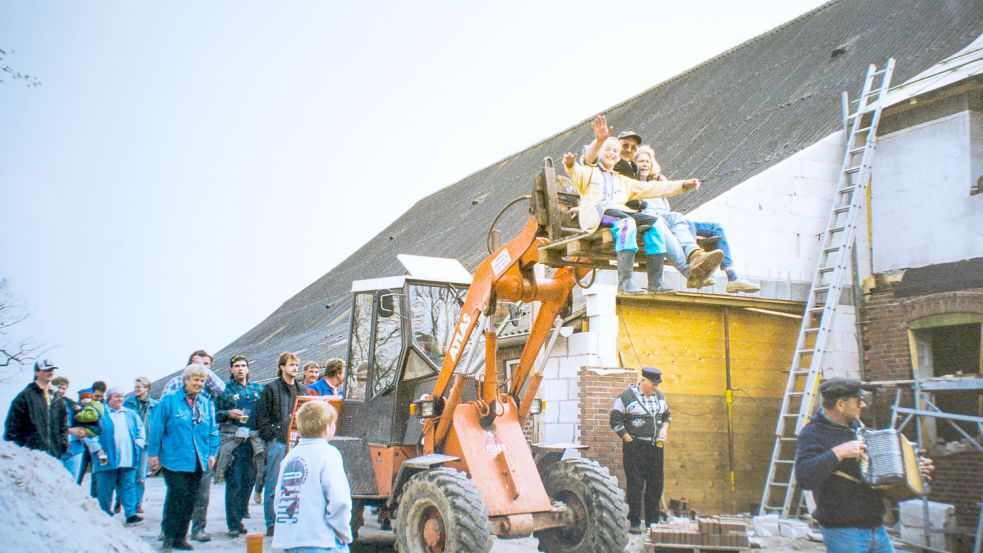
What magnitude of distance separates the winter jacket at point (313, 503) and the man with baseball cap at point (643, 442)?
5719mm

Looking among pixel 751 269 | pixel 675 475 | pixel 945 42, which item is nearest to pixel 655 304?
pixel 751 269

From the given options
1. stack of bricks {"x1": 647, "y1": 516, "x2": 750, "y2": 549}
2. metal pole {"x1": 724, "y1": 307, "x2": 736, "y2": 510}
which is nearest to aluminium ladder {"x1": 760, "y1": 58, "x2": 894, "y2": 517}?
metal pole {"x1": 724, "y1": 307, "x2": 736, "y2": 510}

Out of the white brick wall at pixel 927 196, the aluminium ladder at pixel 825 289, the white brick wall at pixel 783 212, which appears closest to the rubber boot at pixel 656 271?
A: the aluminium ladder at pixel 825 289

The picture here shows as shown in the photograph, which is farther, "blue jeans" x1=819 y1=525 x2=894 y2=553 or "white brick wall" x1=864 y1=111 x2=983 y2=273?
"white brick wall" x1=864 y1=111 x2=983 y2=273

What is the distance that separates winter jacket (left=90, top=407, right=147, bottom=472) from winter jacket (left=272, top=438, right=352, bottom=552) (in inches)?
216

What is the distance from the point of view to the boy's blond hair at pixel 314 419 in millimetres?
4605

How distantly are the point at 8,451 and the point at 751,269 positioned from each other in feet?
30.6

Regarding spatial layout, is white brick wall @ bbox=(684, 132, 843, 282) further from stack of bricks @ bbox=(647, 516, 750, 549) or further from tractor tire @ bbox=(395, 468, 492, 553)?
tractor tire @ bbox=(395, 468, 492, 553)

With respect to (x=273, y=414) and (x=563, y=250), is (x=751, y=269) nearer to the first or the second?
(x=563, y=250)

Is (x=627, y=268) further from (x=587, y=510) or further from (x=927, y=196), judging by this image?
(x=927, y=196)

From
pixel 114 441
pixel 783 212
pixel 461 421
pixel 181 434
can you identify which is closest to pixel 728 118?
pixel 783 212

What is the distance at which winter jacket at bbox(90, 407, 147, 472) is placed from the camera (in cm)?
919

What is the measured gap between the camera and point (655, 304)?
11.8 m

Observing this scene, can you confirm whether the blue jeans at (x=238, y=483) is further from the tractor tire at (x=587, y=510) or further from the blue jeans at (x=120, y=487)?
the tractor tire at (x=587, y=510)
